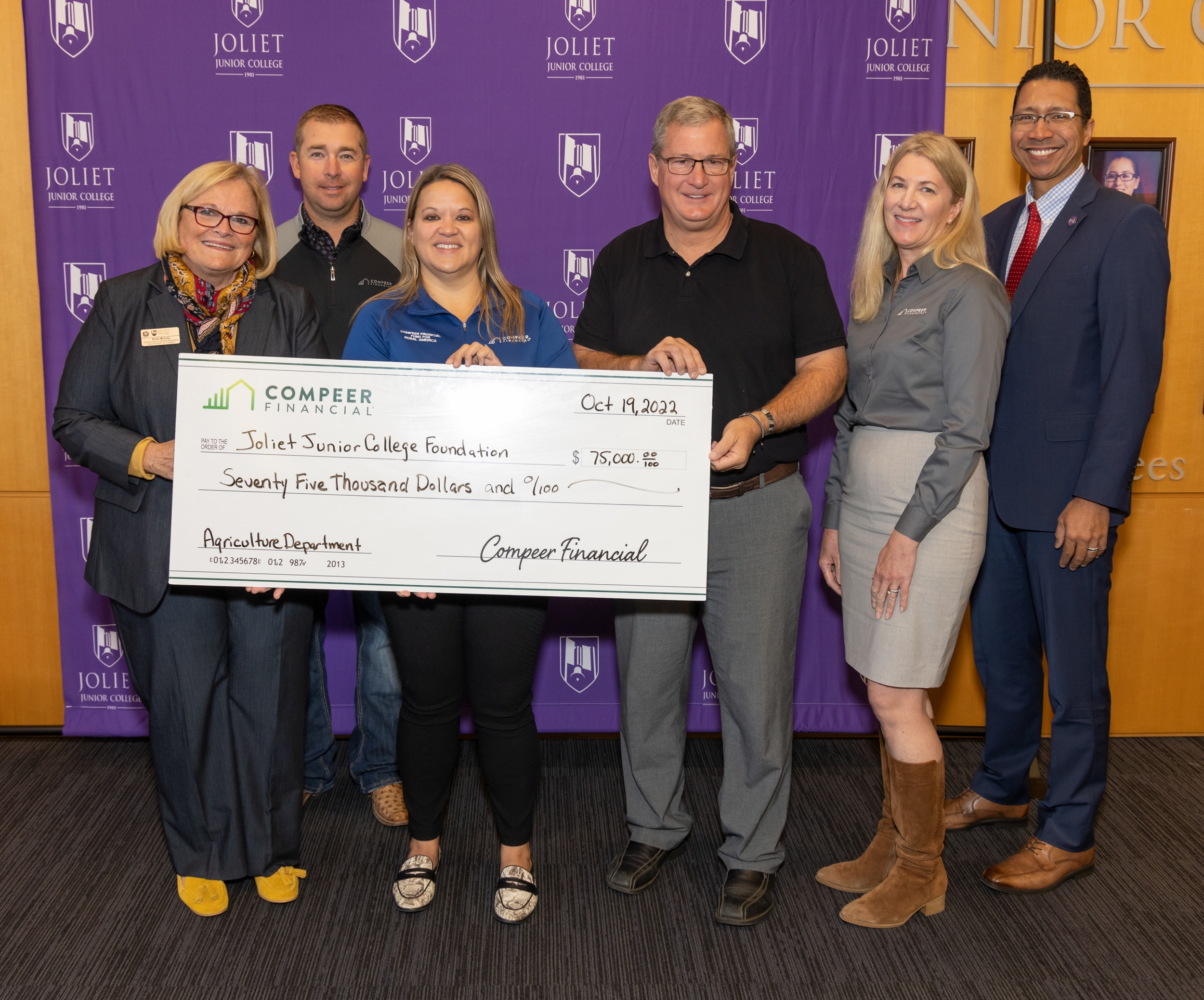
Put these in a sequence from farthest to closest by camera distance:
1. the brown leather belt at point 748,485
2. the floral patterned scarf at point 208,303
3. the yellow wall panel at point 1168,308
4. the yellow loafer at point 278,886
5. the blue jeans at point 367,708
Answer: the yellow wall panel at point 1168,308 → the blue jeans at point 367,708 → the yellow loafer at point 278,886 → the brown leather belt at point 748,485 → the floral patterned scarf at point 208,303

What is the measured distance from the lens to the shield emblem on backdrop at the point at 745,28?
3111 mm

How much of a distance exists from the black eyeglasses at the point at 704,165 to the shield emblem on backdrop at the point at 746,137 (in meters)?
1.06

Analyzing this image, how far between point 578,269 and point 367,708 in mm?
1724

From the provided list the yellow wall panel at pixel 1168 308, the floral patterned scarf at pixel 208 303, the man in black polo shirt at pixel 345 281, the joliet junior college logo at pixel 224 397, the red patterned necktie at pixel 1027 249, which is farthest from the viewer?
the yellow wall panel at pixel 1168 308

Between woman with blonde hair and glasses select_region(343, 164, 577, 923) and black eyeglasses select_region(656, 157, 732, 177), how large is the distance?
0.47m

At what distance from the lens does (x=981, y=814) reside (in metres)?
2.80

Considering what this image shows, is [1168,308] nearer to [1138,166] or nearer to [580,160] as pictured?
[1138,166]

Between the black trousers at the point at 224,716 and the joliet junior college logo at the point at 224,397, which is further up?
the joliet junior college logo at the point at 224,397

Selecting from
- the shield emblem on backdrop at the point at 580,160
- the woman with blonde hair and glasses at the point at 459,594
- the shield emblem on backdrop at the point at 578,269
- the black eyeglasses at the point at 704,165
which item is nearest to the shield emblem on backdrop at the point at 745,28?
the shield emblem on backdrop at the point at 580,160

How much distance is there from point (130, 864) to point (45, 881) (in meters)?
0.21

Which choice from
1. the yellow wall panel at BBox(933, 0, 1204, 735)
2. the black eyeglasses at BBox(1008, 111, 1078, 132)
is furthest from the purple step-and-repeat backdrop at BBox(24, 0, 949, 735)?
the black eyeglasses at BBox(1008, 111, 1078, 132)

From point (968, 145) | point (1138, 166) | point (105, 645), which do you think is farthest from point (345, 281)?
point (1138, 166)

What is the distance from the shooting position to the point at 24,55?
318cm

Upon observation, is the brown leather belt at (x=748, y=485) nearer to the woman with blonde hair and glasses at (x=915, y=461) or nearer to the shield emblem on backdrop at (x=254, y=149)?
the woman with blonde hair and glasses at (x=915, y=461)
